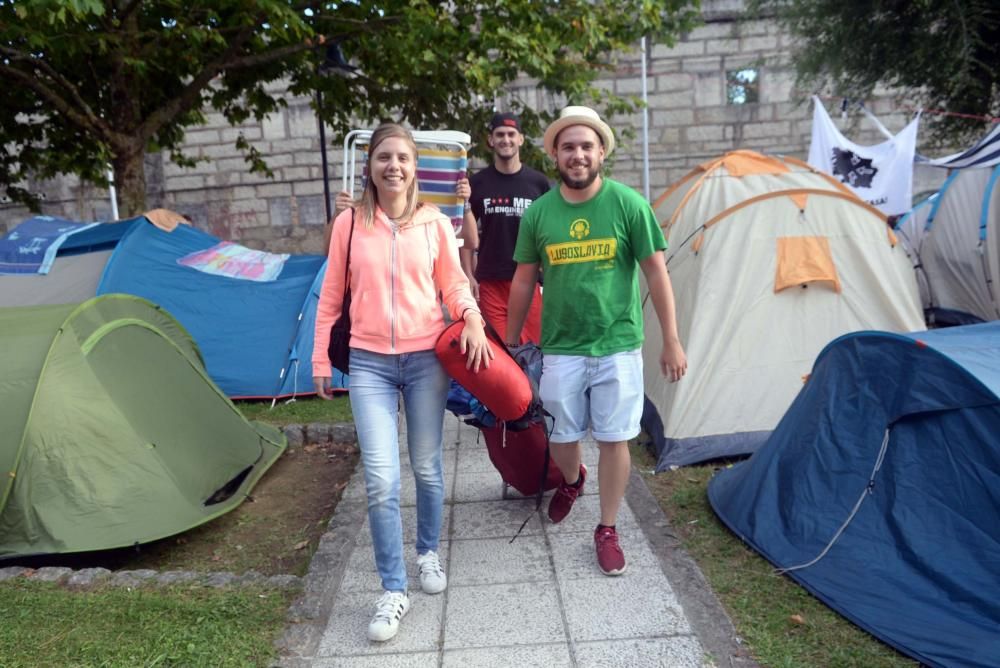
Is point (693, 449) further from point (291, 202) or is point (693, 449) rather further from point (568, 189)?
point (291, 202)

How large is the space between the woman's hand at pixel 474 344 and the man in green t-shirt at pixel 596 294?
46 centimetres

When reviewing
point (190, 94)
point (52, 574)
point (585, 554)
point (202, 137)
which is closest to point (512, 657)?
point (585, 554)

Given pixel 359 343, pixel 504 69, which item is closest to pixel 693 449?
pixel 359 343

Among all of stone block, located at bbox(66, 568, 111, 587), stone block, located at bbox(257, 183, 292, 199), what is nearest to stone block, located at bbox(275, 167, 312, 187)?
stone block, located at bbox(257, 183, 292, 199)

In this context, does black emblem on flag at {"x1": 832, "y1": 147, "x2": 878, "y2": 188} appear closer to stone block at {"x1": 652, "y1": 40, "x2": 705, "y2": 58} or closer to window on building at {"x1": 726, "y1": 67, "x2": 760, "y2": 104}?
window on building at {"x1": 726, "y1": 67, "x2": 760, "y2": 104}

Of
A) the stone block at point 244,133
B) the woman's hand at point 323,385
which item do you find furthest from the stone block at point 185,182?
the woman's hand at point 323,385

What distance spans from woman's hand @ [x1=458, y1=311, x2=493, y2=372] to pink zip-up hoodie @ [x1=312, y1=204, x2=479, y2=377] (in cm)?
7

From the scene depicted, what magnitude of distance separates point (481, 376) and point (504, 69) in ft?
15.5

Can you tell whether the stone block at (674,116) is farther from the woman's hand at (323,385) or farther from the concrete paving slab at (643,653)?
the concrete paving slab at (643,653)

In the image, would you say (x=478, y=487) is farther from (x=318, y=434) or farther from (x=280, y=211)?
(x=280, y=211)

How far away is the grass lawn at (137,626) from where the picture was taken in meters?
2.75

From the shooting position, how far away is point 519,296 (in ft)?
10.9

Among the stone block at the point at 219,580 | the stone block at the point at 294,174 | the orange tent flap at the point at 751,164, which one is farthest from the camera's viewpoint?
the stone block at the point at 294,174

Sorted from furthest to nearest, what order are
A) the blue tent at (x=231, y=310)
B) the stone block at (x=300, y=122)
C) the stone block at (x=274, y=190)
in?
the stone block at (x=274, y=190), the stone block at (x=300, y=122), the blue tent at (x=231, y=310)
